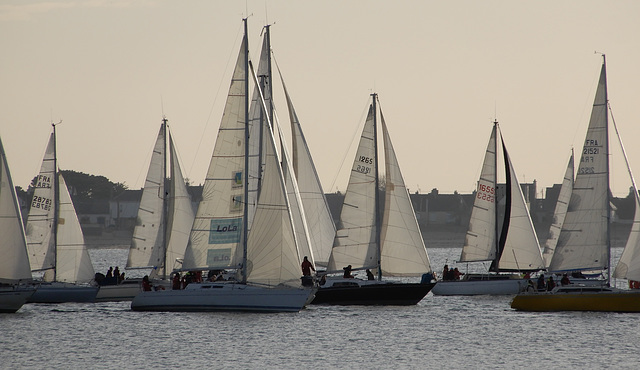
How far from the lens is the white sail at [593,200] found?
146 ft

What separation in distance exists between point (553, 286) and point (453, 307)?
5.42 meters

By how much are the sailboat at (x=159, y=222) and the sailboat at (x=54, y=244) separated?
1.26 m

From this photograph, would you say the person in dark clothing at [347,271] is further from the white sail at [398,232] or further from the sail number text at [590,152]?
the sail number text at [590,152]

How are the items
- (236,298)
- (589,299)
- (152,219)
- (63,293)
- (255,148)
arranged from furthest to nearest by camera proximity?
(152,219) < (63,293) < (255,148) < (589,299) < (236,298)

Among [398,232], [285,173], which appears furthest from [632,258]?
[285,173]

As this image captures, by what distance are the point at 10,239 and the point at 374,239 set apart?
14598 millimetres

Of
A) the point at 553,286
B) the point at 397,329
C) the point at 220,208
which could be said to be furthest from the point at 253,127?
the point at 553,286

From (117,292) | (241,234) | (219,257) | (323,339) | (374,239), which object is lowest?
(323,339)

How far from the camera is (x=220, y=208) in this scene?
41625mm

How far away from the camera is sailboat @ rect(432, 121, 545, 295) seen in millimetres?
53844

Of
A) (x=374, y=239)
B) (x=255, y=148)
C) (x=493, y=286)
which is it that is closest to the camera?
(x=255, y=148)

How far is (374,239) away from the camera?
153 feet

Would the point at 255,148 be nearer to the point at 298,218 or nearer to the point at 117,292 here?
the point at 298,218

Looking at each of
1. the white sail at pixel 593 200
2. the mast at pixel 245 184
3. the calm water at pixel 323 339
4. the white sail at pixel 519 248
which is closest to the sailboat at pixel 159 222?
the calm water at pixel 323 339
